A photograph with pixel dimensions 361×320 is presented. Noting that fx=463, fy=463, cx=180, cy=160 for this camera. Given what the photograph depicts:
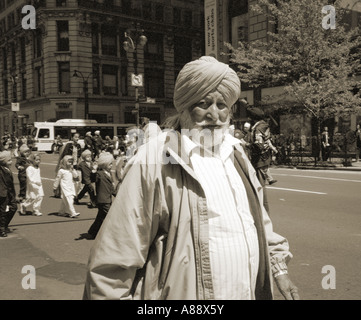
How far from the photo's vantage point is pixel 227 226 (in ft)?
6.46

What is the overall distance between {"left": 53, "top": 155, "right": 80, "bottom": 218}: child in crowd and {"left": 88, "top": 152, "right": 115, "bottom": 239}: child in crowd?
6.00 ft

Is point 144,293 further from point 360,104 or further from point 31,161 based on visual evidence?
point 360,104

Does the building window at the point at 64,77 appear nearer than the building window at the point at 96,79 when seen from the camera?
Yes

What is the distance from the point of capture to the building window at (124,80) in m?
49.5

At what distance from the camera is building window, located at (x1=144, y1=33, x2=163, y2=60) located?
52.0 meters

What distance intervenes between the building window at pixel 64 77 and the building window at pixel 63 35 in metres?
1.60

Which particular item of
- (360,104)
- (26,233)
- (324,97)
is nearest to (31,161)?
(26,233)

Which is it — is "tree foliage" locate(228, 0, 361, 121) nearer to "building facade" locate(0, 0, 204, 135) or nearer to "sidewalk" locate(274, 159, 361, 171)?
"sidewalk" locate(274, 159, 361, 171)

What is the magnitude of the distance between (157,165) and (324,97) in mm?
20004

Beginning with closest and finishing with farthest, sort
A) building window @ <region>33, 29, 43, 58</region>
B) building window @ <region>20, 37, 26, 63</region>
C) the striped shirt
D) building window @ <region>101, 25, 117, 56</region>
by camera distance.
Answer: the striped shirt < building window @ <region>33, 29, 43, 58</region> < building window @ <region>101, 25, 117, 56</region> < building window @ <region>20, 37, 26, 63</region>
